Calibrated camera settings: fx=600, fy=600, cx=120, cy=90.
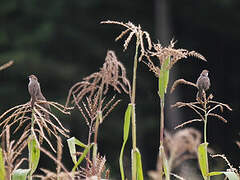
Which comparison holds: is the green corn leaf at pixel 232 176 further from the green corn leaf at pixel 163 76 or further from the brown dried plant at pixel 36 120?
the brown dried plant at pixel 36 120

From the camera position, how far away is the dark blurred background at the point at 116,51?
51.7 ft

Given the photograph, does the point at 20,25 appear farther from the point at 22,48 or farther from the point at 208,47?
the point at 208,47

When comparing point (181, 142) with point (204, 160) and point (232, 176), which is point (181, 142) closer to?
point (204, 160)

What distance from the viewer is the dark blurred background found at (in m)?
15.8

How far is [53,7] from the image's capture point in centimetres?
1630

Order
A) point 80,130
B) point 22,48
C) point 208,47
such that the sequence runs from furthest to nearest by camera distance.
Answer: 1. point 208,47
2. point 80,130
3. point 22,48

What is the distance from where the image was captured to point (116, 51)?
17.0 metres

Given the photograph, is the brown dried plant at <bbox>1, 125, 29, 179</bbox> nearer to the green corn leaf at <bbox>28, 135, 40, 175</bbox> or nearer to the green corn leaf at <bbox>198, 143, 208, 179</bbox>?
the green corn leaf at <bbox>28, 135, 40, 175</bbox>

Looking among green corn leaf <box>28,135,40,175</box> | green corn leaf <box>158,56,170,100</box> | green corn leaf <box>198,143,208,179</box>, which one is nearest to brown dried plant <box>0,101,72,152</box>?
green corn leaf <box>28,135,40,175</box>

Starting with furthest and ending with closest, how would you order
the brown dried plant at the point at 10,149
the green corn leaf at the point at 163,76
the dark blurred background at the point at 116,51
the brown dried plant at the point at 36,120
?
the dark blurred background at the point at 116,51, the green corn leaf at the point at 163,76, the brown dried plant at the point at 36,120, the brown dried plant at the point at 10,149

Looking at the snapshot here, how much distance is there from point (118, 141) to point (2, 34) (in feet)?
13.9

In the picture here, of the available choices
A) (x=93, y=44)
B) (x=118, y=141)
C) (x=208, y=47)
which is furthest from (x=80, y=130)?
(x=208, y=47)

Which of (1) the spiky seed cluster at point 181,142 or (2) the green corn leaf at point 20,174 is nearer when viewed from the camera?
(2) the green corn leaf at point 20,174

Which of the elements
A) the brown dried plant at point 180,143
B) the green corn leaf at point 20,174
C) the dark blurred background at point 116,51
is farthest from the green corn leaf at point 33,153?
the dark blurred background at point 116,51
